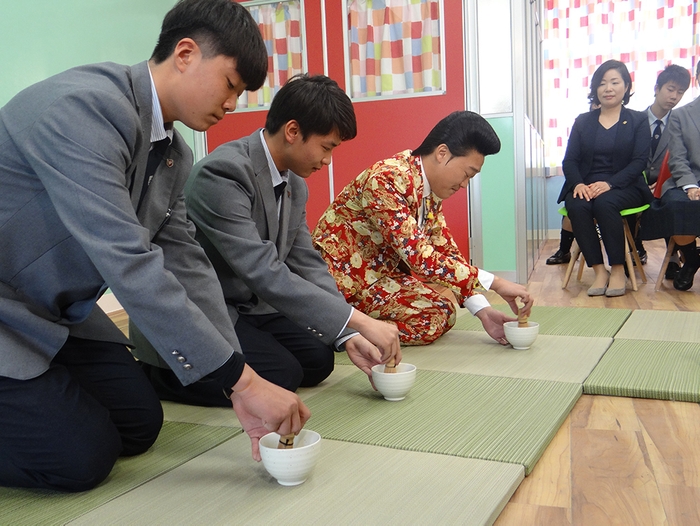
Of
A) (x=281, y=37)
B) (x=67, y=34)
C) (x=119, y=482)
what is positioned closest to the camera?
(x=119, y=482)

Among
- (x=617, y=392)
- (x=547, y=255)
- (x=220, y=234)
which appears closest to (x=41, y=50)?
(x=220, y=234)

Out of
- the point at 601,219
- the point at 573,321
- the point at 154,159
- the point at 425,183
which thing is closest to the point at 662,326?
the point at 573,321

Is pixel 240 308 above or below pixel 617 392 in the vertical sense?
above

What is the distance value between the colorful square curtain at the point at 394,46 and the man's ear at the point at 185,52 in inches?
116

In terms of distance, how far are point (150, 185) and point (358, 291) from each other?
1.18 meters

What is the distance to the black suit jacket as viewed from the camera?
3.66 m

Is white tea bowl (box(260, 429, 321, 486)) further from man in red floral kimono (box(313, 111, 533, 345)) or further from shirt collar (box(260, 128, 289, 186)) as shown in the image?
man in red floral kimono (box(313, 111, 533, 345))

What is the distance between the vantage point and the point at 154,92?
1.21 m

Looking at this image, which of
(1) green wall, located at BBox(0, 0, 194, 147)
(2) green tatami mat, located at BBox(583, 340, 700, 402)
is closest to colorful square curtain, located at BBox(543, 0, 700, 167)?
(1) green wall, located at BBox(0, 0, 194, 147)

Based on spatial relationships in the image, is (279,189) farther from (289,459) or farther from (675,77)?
(675,77)

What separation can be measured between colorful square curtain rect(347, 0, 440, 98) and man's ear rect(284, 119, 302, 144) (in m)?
2.41

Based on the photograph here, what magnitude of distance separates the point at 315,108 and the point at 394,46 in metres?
2.52

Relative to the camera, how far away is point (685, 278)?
11.6ft

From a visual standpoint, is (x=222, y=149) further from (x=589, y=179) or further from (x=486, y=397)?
(x=589, y=179)
